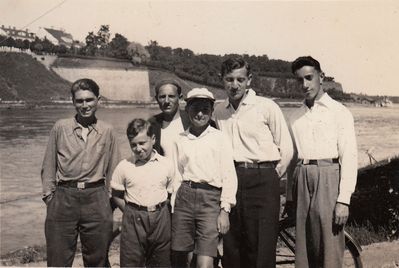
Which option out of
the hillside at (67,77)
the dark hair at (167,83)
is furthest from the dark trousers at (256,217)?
the hillside at (67,77)

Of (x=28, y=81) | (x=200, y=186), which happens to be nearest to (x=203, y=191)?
(x=200, y=186)

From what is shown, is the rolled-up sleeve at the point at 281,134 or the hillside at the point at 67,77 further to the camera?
the hillside at the point at 67,77

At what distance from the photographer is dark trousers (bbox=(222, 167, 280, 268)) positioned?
298cm

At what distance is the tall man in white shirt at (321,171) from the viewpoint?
113 inches

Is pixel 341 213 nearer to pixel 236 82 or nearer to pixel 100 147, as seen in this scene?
pixel 236 82

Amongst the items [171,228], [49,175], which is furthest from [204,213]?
[49,175]

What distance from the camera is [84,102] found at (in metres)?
3.01

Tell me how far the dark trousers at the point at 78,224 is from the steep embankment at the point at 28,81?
34.5 metres

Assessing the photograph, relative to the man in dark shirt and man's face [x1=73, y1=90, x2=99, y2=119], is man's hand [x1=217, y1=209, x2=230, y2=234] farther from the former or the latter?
man's face [x1=73, y1=90, x2=99, y2=119]

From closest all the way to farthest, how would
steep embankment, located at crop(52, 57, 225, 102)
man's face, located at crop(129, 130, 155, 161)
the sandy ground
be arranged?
man's face, located at crop(129, 130, 155, 161)
the sandy ground
steep embankment, located at crop(52, 57, 225, 102)

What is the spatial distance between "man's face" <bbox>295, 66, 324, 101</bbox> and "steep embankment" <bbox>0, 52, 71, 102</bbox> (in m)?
34.9

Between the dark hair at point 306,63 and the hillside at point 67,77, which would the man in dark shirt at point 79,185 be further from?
the hillside at point 67,77

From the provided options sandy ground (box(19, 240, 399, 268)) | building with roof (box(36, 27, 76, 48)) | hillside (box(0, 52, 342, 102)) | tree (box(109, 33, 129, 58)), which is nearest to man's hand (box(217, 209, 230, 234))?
sandy ground (box(19, 240, 399, 268))

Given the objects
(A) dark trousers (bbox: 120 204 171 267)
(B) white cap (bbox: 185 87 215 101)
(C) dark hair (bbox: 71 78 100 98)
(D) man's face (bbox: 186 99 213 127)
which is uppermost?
(C) dark hair (bbox: 71 78 100 98)
